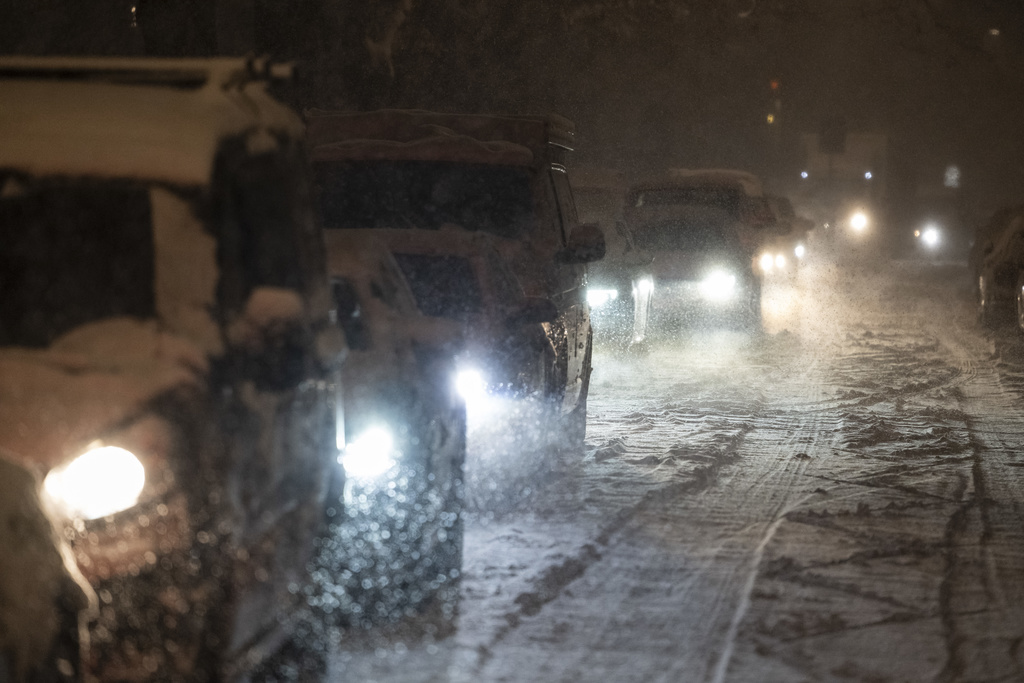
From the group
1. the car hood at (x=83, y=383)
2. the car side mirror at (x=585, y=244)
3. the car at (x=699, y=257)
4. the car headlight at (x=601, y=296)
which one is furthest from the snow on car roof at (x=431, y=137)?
the car at (x=699, y=257)

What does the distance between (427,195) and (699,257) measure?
7.77m

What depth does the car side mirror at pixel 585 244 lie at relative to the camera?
6.96 meters

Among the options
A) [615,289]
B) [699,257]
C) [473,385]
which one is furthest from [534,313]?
[699,257]

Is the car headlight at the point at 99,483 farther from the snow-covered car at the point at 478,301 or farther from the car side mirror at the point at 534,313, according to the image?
the car side mirror at the point at 534,313

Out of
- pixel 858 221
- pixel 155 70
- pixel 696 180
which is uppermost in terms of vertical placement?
pixel 858 221

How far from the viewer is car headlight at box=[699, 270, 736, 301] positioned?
14695 millimetres

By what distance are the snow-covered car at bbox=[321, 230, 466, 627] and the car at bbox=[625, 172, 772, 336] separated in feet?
32.0

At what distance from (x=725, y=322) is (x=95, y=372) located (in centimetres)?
1260

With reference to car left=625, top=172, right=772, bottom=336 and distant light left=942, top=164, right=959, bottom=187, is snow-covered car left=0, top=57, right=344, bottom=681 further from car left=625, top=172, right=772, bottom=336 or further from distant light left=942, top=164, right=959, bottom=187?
distant light left=942, top=164, right=959, bottom=187

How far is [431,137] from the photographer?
7.50m

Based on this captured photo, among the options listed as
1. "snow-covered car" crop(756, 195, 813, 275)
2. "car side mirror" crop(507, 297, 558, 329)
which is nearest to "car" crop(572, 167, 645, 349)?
"snow-covered car" crop(756, 195, 813, 275)

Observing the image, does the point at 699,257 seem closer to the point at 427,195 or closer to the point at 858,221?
the point at 427,195

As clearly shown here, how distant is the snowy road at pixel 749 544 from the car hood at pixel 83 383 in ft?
4.68

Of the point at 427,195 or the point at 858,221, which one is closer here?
the point at 427,195
